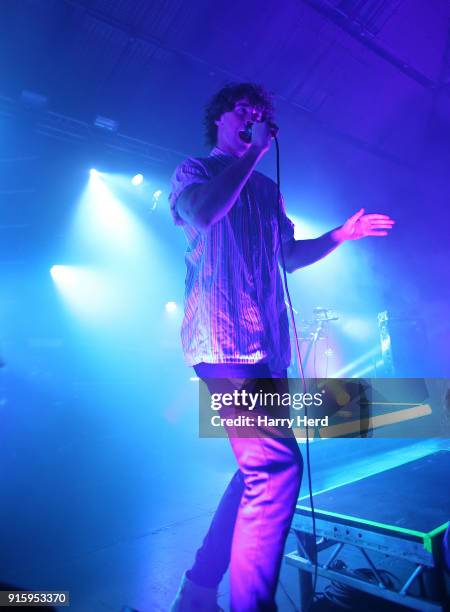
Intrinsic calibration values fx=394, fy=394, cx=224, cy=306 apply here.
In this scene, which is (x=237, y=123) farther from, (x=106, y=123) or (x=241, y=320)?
(x=106, y=123)

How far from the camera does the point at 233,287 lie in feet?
4.40

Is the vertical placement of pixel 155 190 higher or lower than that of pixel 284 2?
higher

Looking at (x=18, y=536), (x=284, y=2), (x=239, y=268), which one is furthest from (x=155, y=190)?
(x=239, y=268)

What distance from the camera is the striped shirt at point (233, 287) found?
4.26 feet

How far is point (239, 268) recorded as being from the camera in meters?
Result: 1.38

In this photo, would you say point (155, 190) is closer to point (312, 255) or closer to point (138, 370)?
point (138, 370)

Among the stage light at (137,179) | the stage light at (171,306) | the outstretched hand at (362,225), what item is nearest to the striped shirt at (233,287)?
the outstretched hand at (362,225)

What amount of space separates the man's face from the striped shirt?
93 mm

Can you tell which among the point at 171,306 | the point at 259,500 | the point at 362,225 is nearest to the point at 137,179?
the point at 171,306

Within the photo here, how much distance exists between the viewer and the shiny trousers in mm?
1108

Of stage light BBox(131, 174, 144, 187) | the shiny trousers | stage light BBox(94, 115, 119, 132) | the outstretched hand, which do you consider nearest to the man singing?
the shiny trousers

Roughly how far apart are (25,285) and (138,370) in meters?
3.59

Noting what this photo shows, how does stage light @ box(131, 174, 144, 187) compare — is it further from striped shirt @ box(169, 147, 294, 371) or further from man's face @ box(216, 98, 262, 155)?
striped shirt @ box(169, 147, 294, 371)

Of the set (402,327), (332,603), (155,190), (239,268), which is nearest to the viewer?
(239,268)
